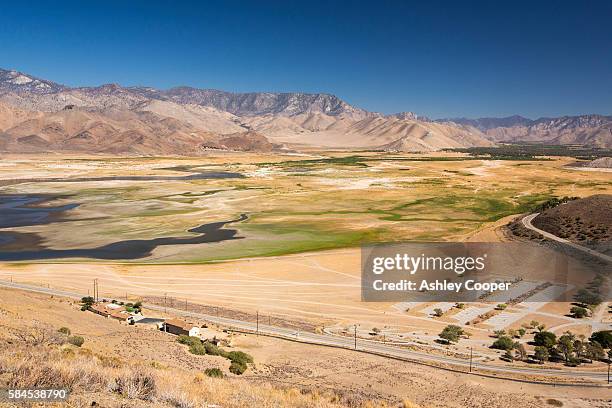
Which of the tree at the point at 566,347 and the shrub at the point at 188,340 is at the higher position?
the shrub at the point at 188,340

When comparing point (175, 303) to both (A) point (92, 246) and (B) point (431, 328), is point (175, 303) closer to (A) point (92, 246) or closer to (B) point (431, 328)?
(B) point (431, 328)

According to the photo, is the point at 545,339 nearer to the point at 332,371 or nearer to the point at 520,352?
the point at 520,352

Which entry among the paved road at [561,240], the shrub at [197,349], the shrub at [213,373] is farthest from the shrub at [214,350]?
the paved road at [561,240]

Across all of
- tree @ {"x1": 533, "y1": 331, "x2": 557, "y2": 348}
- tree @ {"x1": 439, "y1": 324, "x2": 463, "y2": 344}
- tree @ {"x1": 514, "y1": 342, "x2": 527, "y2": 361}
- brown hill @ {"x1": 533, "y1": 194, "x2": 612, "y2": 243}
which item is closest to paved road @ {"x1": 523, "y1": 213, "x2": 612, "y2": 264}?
brown hill @ {"x1": 533, "y1": 194, "x2": 612, "y2": 243}

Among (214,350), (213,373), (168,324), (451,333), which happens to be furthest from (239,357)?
(451,333)

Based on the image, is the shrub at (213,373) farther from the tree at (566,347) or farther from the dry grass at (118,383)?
the tree at (566,347)
